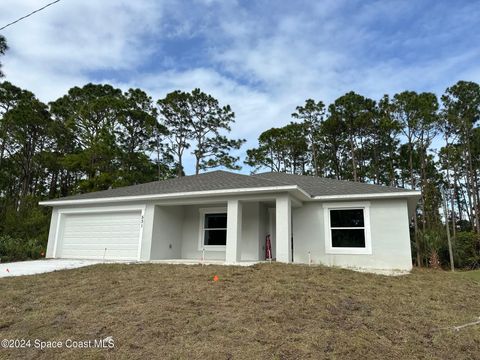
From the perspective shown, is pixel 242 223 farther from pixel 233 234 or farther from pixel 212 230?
pixel 233 234

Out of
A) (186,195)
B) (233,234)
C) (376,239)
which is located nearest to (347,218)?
(376,239)

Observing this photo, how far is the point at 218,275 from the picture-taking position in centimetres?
773

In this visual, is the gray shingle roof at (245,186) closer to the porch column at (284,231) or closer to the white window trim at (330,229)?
the white window trim at (330,229)

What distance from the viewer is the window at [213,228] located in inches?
499

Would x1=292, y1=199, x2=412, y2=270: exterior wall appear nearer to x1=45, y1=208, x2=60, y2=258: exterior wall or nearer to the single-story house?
the single-story house

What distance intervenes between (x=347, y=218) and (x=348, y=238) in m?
0.70

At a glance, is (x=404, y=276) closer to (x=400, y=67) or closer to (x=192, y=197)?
(x=192, y=197)

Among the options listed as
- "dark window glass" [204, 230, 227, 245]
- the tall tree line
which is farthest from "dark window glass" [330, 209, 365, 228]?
the tall tree line

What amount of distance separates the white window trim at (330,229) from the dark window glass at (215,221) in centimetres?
392

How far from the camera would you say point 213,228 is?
1290 centimetres

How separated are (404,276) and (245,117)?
72.2 feet

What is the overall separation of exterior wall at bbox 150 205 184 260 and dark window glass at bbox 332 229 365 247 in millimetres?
6118

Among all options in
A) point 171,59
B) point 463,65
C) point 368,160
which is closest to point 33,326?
point 171,59

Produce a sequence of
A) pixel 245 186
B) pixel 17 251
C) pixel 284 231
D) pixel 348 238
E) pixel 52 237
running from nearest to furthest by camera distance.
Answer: pixel 284 231 → pixel 245 186 → pixel 348 238 → pixel 17 251 → pixel 52 237
